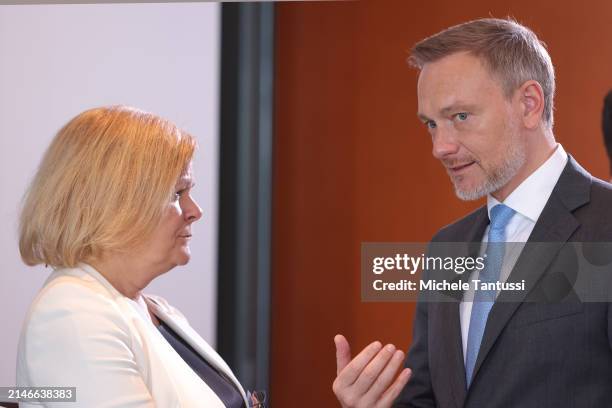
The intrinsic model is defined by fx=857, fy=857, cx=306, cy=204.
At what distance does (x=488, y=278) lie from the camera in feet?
5.62

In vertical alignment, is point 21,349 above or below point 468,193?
below

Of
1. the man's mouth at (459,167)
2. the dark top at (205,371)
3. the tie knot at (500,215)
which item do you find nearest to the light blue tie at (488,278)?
the tie knot at (500,215)

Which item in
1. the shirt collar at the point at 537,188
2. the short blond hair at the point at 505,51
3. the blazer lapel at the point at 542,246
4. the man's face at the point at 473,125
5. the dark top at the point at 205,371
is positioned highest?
the short blond hair at the point at 505,51

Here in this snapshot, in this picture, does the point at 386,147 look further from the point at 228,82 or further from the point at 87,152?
the point at 87,152

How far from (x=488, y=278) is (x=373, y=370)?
0.31m

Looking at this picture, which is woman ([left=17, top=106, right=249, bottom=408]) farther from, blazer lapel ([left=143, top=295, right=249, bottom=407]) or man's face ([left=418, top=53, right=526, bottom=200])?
man's face ([left=418, top=53, right=526, bottom=200])

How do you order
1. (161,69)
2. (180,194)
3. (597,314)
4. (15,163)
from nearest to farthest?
(597,314)
(180,194)
(15,163)
(161,69)

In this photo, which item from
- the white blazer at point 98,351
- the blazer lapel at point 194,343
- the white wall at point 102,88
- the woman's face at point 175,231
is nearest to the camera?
the white blazer at point 98,351

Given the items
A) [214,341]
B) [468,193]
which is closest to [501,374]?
[468,193]

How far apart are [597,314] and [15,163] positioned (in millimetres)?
1582

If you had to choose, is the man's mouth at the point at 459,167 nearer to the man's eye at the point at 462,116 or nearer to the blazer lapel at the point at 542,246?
the man's eye at the point at 462,116

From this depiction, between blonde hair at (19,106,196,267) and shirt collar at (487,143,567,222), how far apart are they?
67cm

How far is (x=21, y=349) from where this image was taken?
150 centimetres

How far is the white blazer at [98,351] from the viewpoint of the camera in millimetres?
1436
